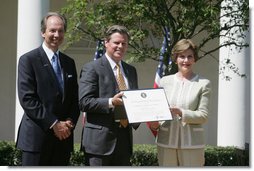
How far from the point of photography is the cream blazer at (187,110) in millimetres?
5098

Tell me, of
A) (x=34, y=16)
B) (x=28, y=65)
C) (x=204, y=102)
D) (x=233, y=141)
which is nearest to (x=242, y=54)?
(x=233, y=141)

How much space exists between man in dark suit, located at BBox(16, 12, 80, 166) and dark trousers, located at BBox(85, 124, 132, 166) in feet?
1.10

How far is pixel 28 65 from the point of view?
4902 millimetres

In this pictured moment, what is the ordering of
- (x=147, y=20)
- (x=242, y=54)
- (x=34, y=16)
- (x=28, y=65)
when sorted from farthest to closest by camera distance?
1. (x=242, y=54)
2. (x=34, y=16)
3. (x=147, y=20)
4. (x=28, y=65)

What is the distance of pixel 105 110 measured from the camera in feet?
15.9

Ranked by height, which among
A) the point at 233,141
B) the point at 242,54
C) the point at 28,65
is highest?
the point at 242,54

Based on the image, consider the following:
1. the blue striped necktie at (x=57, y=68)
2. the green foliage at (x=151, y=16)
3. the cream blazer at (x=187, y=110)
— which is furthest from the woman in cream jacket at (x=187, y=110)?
the green foliage at (x=151, y=16)

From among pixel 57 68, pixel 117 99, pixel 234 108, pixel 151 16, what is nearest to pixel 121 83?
pixel 117 99

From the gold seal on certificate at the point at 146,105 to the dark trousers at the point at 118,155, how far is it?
20 cm

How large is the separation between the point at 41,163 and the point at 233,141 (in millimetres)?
7647

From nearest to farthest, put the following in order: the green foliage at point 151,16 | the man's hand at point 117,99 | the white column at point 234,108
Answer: the man's hand at point 117,99 → the green foliage at point 151,16 → the white column at point 234,108

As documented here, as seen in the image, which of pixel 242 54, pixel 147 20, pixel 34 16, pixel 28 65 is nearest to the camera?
pixel 28 65

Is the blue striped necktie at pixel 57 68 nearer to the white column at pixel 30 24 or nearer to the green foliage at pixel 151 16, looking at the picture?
the green foliage at pixel 151 16

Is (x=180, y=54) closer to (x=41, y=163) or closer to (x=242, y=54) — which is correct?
(x=41, y=163)
